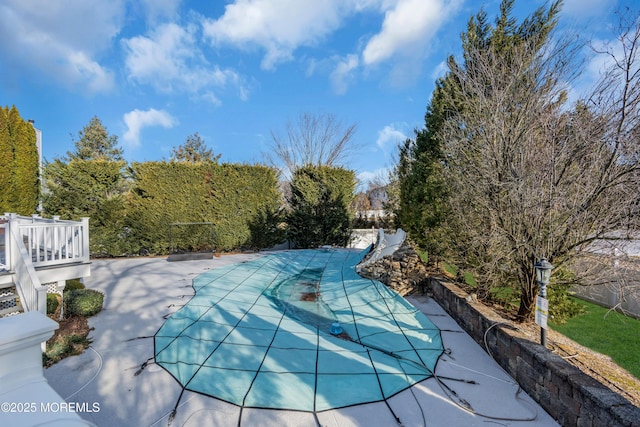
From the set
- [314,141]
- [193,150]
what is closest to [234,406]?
[314,141]

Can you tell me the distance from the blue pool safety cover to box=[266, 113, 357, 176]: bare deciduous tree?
12829 mm

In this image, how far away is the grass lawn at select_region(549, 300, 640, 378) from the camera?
3.79 meters

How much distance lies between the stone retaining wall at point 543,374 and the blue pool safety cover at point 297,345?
0.56 m

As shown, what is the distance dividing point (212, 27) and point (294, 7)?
269cm

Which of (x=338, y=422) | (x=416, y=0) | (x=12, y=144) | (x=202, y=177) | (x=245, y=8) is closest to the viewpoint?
(x=338, y=422)

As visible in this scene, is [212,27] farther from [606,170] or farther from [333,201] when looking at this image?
[606,170]

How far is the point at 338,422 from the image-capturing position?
227cm

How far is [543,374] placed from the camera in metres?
2.44

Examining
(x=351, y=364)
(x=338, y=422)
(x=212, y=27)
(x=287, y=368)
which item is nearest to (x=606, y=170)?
(x=351, y=364)

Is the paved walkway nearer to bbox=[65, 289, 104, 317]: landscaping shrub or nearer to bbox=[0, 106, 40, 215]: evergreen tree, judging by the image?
bbox=[65, 289, 104, 317]: landscaping shrub

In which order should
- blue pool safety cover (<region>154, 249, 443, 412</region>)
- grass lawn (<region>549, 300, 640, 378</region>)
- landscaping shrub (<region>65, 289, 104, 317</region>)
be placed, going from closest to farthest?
1. blue pool safety cover (<region>154, 249, 443, 412</region>)
2. grass lawn (<region>549, 300, 640, 378</region>)
3. landscaping shrub (<region>65, 289, 104, 317</region>)

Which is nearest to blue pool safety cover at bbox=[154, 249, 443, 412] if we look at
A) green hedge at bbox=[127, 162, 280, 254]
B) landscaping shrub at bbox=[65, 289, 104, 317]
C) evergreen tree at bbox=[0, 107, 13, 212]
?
landscaping shrub at bbox=[65, 289, 104, 317]

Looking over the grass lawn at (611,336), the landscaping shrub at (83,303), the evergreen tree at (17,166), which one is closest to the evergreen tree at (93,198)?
the evergreen tree at (17,166)

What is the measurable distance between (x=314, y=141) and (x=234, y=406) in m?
16.1
